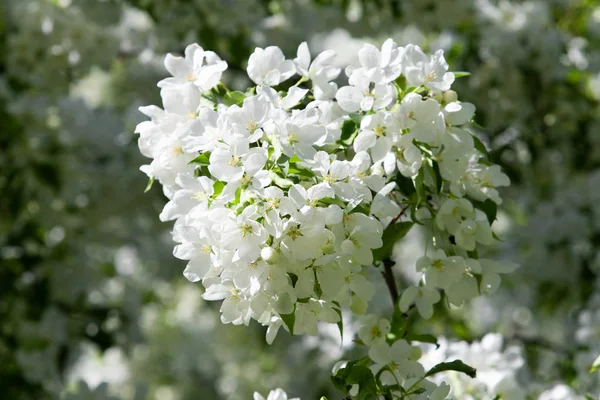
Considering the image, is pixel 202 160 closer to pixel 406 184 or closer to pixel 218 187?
pixel 218 187

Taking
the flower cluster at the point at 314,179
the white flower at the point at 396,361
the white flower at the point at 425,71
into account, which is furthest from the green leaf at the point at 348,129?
the white flower at the point at 396,361

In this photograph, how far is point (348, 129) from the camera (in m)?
1.34

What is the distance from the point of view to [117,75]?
4.47 meters

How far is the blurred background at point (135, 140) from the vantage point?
3412 mm

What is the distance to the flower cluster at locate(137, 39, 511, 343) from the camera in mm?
1160

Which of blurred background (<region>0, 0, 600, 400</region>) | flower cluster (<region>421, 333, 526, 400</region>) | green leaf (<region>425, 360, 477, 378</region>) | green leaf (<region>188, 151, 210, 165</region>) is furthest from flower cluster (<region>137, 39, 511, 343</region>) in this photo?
blurred background (<region>0, 0, 600, 400</region>)

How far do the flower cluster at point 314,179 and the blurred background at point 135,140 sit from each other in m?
1.50

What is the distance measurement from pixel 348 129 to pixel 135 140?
2519 millimetres

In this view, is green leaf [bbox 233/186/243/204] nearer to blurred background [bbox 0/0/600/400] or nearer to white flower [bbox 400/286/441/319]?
white flower [bbox 400/286/441/319]

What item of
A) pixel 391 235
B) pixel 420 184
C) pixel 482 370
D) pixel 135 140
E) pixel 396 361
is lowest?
pixel 135 140

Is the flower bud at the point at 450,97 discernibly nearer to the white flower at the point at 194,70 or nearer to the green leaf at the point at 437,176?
the green leaf at the point at 437,176

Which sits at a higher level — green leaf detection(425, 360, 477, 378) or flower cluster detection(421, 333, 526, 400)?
green leaf detection(425, 360, 477, 378)

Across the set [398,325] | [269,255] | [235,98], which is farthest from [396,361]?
[235,98]

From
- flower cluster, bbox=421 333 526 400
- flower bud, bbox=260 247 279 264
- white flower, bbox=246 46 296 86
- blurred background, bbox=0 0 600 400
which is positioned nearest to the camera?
flower bud, bbox=260 247 279 264
